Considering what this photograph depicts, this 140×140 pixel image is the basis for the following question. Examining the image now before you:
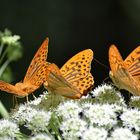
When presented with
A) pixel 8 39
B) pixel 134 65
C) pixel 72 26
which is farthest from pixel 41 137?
pixel 72 26

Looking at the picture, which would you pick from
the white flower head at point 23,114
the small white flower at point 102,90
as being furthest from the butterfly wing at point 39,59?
the small white flower at point 102,90

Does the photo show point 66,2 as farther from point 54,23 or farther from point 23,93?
point 23,93

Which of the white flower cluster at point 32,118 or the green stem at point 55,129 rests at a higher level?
the white flower cluster at point 32,118

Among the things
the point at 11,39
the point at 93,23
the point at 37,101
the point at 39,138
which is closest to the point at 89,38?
the point at 93,23

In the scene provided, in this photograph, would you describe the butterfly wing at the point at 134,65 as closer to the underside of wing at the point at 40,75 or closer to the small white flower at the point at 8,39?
the underside of wing at the point at 40,75

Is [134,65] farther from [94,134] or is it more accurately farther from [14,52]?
[14,52]
